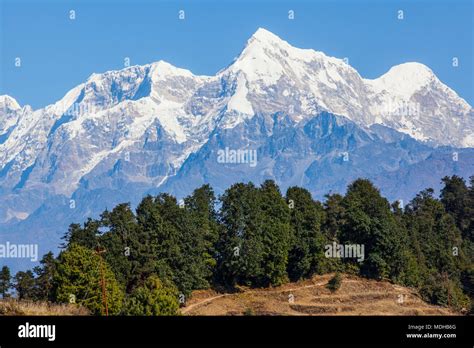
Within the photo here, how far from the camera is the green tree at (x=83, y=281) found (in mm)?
80750

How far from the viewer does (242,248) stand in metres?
118

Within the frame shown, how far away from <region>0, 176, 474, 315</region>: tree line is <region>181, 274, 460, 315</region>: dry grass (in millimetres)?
2442

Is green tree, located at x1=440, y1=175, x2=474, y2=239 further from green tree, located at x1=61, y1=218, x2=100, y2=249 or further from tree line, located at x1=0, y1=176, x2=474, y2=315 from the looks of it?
green tree, located at x1=61, y1=218, x2=100, y2=249

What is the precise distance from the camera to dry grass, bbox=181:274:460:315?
108038 mm

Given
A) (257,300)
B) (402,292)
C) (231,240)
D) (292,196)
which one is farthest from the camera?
(292,196)

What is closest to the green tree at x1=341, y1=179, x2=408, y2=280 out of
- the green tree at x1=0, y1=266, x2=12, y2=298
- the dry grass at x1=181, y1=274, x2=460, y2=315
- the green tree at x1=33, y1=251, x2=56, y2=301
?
the dry grass at x1=181, y1=274, x2=460, y2=315

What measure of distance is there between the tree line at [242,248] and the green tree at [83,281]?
107 millimetres

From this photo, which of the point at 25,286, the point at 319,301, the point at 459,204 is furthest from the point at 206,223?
the point at 459,204

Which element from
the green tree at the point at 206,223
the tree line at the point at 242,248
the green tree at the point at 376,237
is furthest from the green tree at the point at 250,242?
the green tree at the point at 376,237

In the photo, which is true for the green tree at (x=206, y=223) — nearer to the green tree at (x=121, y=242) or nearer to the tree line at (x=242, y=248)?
the tree line at (x=242, y=248)
